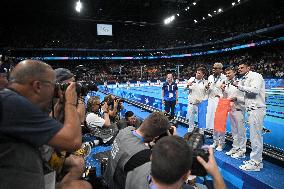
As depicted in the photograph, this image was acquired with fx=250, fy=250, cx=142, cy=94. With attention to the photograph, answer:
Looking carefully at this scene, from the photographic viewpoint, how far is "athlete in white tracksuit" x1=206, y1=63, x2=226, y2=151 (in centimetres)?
580

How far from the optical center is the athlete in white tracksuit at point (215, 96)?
5801mm

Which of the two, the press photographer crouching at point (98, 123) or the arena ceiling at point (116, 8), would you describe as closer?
the press photographer crouching at point (98, 123)

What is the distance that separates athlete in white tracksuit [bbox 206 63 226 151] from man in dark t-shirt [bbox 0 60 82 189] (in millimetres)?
4731

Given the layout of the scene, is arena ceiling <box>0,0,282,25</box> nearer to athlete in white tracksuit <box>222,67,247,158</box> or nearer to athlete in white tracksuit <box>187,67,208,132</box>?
athlete in white tracksuit <box>187,67,208,132</box>

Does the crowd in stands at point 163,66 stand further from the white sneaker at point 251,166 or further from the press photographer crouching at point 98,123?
the press photographer crouching at point 98,123

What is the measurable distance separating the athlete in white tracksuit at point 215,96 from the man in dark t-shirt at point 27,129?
186 inches

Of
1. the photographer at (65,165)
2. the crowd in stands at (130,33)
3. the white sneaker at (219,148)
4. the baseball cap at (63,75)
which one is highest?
the crowd in stands at (130,33)

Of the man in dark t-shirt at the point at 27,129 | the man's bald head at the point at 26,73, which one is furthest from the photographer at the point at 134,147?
the man's bald head at the point at 26,73

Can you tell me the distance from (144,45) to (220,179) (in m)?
45.4

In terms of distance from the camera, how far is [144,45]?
4594 cm

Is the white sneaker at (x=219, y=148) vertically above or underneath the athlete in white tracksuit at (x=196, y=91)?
underneath

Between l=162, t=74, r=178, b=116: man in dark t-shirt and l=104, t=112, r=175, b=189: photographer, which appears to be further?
l=162, t=74, r=178, b=116: man in dark t-shirt

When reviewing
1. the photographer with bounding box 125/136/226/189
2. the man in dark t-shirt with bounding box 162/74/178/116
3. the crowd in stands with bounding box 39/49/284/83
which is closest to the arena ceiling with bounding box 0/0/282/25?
the crowd in stands with bounding box 39/49/284/83

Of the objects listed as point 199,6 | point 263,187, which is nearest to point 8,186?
point 263,187
